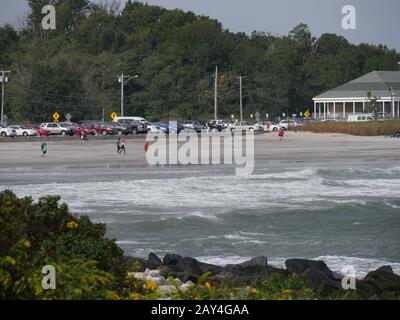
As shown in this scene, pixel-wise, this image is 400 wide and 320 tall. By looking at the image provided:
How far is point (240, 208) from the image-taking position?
30.3 m

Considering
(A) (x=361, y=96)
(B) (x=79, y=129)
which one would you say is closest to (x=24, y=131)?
(B) (x=79, y=129)

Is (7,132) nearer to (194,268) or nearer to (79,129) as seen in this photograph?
(79,129)

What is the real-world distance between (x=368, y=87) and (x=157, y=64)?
30771 millimetres

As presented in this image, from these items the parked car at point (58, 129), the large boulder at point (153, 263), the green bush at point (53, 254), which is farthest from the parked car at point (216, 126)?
the green bush at point (53, 254)

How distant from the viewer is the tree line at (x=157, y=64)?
104 metres

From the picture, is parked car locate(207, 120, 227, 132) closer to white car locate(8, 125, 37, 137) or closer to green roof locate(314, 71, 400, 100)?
white car locate(8, 125, 37, 137)

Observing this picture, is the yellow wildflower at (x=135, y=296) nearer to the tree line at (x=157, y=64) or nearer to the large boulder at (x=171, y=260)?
the large boulder at (x=171, y=260)

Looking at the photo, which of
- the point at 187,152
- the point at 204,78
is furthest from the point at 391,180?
the point at 204,78

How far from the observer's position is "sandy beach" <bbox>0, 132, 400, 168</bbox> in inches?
2190

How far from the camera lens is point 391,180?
4172cm

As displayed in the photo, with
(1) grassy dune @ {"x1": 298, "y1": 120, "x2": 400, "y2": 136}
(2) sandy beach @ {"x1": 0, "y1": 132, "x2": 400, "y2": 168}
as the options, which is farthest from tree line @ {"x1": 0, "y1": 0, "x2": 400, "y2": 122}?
(2) sandy beach @ {"x1": 0, "y1": 132, "x2": 400, "y2": 168}

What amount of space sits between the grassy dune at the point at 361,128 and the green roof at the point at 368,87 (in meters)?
27.2

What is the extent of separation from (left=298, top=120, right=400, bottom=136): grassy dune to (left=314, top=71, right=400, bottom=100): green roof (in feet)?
89.2
